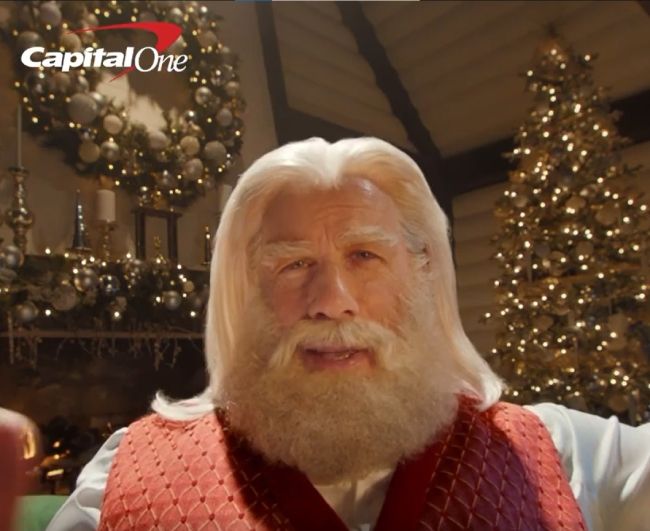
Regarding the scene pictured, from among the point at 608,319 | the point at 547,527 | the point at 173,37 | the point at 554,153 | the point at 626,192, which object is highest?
the point at 173,37

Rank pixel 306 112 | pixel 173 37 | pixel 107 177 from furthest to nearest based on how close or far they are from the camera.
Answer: pixel 306 112 < pixel 173 37 < pixel 107 177

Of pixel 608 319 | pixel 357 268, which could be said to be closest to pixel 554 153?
pixel 608 319

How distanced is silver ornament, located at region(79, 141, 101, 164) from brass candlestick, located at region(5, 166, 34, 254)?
0.37 meters

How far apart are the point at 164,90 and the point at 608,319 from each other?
254 cm

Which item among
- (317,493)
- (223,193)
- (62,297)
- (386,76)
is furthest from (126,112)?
(317,493)

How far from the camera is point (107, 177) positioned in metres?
3.16

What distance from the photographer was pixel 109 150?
3059mm

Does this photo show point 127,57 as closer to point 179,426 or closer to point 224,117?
point 224,117

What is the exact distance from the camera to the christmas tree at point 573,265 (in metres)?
2.93

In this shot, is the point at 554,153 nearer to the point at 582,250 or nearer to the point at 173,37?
the point at 582,250

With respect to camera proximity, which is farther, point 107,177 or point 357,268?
point 107,177

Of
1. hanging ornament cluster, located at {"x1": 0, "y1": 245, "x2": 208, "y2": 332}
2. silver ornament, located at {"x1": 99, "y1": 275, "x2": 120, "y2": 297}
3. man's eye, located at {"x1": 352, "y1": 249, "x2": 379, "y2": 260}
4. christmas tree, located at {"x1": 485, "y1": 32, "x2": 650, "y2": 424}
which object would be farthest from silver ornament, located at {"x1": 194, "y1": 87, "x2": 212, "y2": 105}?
man's eye, located at {"x1": 352, "y1": 249, "x2": 379, "y2": 260}

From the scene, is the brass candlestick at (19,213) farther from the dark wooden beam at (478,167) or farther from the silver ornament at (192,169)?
the dark wooden beam at (478,167)

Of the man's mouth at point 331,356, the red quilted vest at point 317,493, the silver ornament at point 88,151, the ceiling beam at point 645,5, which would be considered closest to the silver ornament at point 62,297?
the silver ornament at point 88,151
